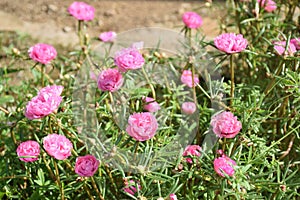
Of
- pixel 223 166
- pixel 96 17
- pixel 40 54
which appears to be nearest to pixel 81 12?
pixel 40 54

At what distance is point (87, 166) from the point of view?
1.73 meters

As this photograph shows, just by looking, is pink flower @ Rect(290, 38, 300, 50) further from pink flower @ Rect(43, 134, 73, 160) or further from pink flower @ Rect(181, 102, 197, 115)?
pink flower @ Rect(43, 134, 73, 160)

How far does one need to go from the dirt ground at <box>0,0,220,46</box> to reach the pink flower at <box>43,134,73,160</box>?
82.4 inches

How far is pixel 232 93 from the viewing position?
6.43 ft

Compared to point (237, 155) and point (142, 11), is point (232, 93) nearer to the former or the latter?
point (237, 155)

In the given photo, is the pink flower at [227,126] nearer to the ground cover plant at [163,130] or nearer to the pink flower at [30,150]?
the ground cover plant at [163,130]

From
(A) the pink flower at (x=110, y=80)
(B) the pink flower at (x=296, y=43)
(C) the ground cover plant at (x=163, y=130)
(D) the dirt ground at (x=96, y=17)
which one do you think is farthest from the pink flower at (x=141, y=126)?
(D) the dirt ground at (x=96, y=17)

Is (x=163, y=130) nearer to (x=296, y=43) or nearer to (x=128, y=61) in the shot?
(x=128, y=61)

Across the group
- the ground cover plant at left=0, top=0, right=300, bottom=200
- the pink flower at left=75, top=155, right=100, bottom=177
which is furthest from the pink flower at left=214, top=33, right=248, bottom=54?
the pink flower at left=75, top=155, right=100, bottom=177

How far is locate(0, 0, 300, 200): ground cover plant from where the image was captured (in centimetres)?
173

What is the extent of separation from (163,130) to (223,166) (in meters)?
0.40

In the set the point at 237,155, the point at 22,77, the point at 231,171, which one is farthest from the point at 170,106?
the point at 22,77

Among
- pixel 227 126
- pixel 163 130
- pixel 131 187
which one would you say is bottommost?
pixel 131 187

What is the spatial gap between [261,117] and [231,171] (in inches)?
14.1
